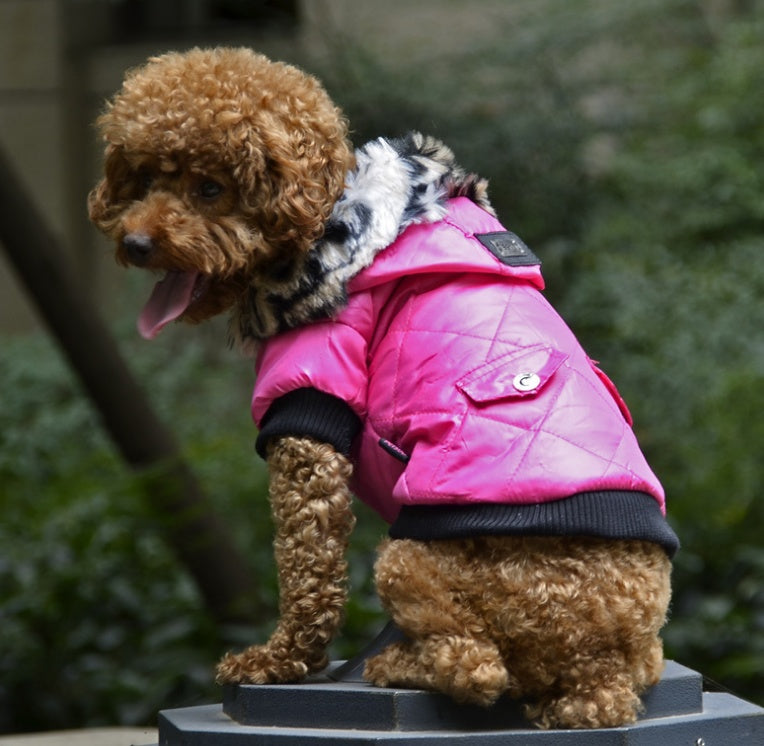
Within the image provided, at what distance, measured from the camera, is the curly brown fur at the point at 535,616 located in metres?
2.75

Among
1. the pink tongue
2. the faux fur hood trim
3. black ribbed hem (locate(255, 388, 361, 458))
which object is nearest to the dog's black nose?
the pink tongue

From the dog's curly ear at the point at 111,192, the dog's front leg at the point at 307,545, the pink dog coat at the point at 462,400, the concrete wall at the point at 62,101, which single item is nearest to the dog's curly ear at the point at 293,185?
the pink dog coat at the point at 462,400

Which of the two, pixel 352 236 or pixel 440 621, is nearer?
pixel 440 621

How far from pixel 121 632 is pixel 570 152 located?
3715 millimetres

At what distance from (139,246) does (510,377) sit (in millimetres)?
819

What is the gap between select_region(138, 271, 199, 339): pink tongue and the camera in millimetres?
2893

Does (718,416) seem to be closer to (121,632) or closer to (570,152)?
(570,152)

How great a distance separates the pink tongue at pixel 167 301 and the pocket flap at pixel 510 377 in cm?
62

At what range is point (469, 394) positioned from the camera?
110 inches

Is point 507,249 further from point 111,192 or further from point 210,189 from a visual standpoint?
point 111,192

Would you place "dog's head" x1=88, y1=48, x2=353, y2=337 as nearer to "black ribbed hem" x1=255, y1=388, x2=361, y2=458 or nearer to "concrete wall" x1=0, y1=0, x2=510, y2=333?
"black ribbed hem" x1=255, y1=388, x2=361, y2=458

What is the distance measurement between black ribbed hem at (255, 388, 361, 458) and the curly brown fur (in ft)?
0.87

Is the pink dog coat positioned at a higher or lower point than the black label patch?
lower

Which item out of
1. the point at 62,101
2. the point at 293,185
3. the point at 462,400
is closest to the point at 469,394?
the point at 462,400
